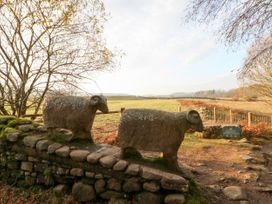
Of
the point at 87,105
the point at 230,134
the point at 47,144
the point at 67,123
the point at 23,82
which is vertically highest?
the point at 23,82

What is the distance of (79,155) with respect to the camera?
4965 mm

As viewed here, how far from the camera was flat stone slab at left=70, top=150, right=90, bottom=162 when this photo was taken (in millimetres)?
4946

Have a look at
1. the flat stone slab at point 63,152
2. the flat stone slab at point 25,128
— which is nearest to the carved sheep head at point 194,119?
the flat stone slab at point 63,152

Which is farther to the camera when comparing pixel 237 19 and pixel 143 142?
pixel 237 19

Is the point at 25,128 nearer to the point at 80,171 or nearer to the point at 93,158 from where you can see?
the point at 80,171

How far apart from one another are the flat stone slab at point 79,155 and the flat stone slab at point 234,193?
118 inches

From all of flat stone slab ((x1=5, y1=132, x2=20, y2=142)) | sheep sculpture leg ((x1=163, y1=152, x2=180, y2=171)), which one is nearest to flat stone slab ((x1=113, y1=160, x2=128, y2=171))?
sheep sculpture leg ((x1=163, y1=152, x2=180, y2=171))

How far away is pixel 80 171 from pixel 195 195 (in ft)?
7.29

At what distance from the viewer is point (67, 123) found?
5.42 metres

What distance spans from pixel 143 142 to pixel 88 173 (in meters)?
1.22

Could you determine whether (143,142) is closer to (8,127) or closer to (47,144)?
(47,144)

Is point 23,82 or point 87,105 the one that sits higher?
point 23,82

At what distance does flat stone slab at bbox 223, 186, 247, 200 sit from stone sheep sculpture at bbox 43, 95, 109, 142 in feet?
10.1

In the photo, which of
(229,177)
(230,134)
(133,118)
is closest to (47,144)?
(133,118)
